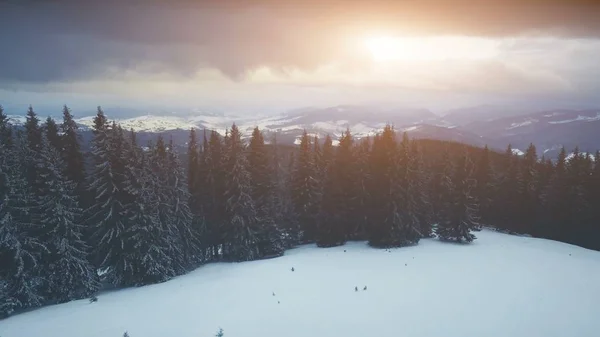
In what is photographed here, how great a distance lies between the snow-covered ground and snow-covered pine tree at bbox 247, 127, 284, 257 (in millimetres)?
7463

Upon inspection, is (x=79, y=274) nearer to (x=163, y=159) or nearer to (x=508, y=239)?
(x=163, y=159)

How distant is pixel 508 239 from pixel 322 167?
23.2 m

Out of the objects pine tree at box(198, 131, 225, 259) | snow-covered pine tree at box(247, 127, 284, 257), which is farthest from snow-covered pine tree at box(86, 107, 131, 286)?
snow-covered pine tree at box(247, 127, 284, 257)

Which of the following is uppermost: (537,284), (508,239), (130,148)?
(130,148)

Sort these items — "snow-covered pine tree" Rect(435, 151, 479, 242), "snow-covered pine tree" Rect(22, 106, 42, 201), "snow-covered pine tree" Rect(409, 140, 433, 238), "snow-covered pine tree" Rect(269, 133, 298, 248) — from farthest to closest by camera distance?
"snow-covered pine tree" Rect(409, 140, 433, 238) < "snow-covered pine tree" Rect(269, 133, 298, 248) < "snow-covered pine tree" Rect(435, 151, 479, 242) < "snow-covered pine tree" Rect(22, 106, 42, 201)

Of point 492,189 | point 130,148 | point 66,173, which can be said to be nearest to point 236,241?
point 130,148

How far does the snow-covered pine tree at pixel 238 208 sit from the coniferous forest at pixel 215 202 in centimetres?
13

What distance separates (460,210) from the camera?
39.9 meters

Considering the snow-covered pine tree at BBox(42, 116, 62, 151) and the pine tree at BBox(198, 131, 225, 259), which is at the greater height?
the snow-covered pine tree at BBox(42, 116, 62, 151)

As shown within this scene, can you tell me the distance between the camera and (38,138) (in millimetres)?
28719

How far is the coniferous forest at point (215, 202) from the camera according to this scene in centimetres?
2448

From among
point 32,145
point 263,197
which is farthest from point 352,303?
point 32,145

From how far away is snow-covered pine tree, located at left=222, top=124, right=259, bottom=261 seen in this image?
35.5 m

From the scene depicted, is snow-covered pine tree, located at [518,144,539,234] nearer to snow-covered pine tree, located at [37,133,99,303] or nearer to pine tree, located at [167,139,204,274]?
pine tree, located at [167,139,204,274]
